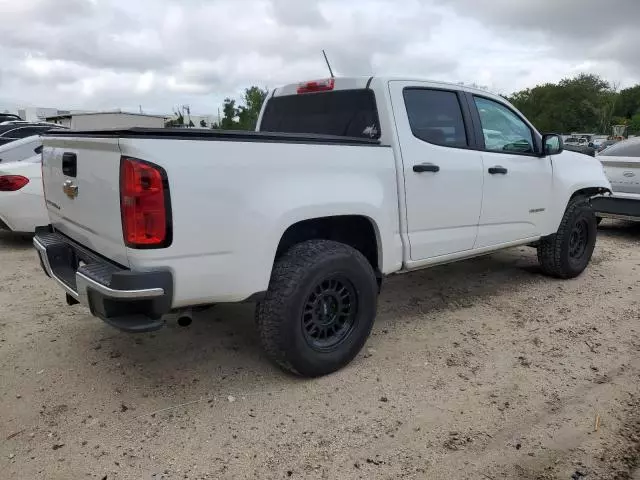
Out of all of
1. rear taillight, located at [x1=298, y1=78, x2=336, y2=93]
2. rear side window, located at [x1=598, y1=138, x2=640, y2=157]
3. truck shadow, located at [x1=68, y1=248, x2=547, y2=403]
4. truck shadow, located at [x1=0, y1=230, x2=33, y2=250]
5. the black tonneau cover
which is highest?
rear taillight, located at [x1=298, y1=78, x2=336, y2=93]

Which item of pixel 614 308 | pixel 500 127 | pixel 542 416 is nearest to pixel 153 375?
pixel 542 416

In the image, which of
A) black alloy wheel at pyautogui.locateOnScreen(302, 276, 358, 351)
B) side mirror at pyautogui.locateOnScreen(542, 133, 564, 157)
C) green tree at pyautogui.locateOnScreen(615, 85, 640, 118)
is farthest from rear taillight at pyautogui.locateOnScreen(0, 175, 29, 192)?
green tree at pyautogui.locateOnScreen(615, 85, 640, 118)

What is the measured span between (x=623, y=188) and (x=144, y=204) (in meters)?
7.41

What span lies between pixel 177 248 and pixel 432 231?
2034mm

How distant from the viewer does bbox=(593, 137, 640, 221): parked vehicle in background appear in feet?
25.0

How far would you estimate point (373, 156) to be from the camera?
354cm

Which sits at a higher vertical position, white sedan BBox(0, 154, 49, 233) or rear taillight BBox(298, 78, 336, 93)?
rear taillight BBox(298, 78, 336, 93)

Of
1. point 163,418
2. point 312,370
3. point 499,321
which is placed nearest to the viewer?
point 163,418

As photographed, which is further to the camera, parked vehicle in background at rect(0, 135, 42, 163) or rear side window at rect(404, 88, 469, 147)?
parked vehicle in background at rect(0, 135, 42, 163)

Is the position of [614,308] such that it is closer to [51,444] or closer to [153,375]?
[153,375]

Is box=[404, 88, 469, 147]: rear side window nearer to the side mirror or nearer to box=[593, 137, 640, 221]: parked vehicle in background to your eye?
the side mirror

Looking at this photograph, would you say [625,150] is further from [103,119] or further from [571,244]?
[103,119]

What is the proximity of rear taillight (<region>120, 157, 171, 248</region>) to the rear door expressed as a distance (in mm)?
7281

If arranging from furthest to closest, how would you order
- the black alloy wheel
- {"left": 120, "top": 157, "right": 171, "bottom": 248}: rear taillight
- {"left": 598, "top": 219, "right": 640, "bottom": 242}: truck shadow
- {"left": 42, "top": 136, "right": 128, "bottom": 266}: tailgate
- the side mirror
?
{"left": 598, "top": 219, "right": 640, "bottom": 242}: truck shadow
the side mirror
the black alloy wheel
{"left": 42, "top": 136, "right": 128, "bottom": 266}: tailgate
{"left": 120, "top": 157, "right": 171, "bottom": 248}: rear taillight
